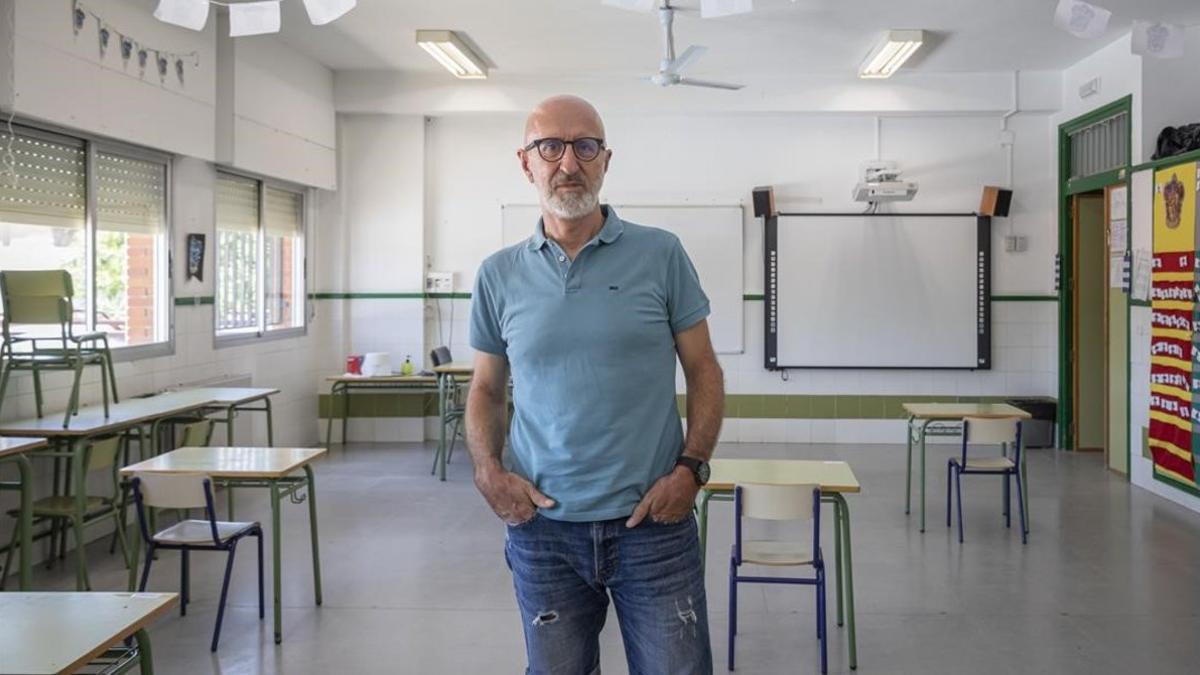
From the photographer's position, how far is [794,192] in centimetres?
909

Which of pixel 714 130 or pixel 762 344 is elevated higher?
pixel 714 130

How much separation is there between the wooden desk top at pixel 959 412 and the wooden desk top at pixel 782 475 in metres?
1.88

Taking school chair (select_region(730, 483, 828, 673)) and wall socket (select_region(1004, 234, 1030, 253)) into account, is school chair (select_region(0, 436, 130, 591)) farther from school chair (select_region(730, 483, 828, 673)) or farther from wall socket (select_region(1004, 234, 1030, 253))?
wall socket (select_region(1004, 234, 1030, 253))

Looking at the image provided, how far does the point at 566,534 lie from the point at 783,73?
7754 mm

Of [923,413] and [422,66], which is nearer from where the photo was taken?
[923,413]

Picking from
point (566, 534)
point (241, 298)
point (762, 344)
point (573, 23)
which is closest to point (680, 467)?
point (566, 534)

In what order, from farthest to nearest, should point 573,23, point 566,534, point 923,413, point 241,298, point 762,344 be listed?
point 762,344, point 241,298, point 573,23, point 923,413, point 566,534

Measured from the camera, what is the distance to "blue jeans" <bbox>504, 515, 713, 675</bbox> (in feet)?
5.87

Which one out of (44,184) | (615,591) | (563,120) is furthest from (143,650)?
(44,184)

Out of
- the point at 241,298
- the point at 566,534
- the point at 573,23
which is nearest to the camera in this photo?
the point at 566,534

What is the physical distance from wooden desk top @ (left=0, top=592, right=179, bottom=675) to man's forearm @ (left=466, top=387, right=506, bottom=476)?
768 millimetres

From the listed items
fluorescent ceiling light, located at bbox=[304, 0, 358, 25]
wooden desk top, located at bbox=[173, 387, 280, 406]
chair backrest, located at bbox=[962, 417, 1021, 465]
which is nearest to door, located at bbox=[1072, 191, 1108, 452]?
chair backrest, located at bbox=[962, 417, 1021, 465]

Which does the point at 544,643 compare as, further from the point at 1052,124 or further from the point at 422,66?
the point at 1052,124

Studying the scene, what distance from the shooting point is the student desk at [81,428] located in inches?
173
